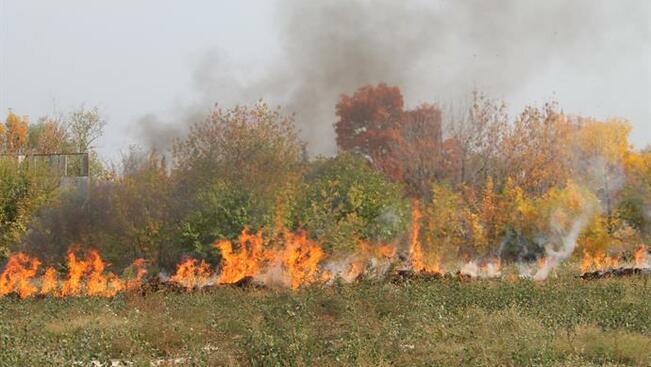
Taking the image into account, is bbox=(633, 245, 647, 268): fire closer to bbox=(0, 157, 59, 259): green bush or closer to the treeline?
the treeline

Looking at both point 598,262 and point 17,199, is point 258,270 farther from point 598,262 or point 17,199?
point 17,199

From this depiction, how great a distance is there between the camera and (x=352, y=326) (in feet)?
36.8

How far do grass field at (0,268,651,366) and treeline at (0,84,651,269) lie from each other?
321 inches

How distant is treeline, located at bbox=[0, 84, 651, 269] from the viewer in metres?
24.8

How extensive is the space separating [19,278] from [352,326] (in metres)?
12.2

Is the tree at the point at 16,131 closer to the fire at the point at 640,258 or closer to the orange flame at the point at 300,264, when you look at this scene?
the orange flame at the point at 300,264

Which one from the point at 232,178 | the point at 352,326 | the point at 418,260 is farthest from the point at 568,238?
the point at 352,326

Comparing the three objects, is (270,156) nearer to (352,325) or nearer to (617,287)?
(617,287)

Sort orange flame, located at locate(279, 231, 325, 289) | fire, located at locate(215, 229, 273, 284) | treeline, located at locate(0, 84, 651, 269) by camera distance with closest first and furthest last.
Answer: orange flame, located at locate(279, 231, 325, 289) → fire, located at locate(215, 229, 273, 284) → treeline, located at locate(0, 84, 651, 269)

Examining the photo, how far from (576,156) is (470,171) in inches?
184

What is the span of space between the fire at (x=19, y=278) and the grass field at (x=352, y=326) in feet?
4.51

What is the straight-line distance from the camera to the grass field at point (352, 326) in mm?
9406

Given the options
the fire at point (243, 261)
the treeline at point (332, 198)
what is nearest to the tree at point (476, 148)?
the treeline at point (332, 198)

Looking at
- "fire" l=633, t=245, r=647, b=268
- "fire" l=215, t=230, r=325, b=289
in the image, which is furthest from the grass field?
"fire" l=633, t=245, r=647, b=268
